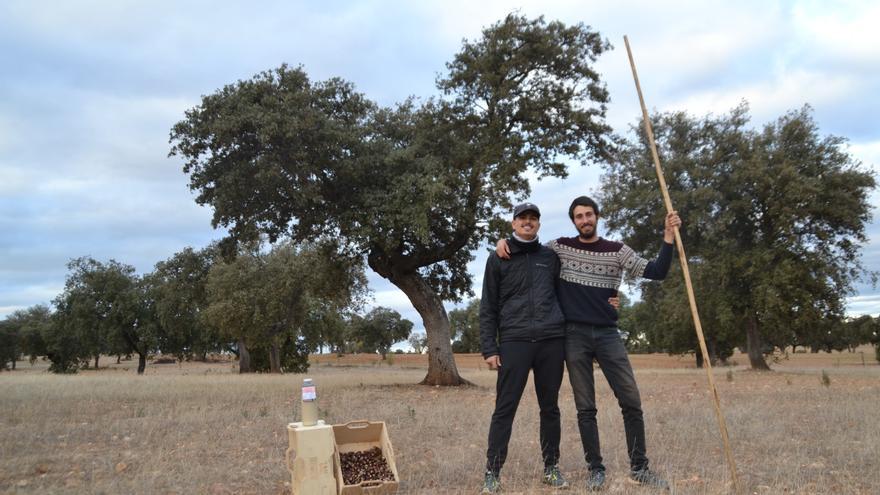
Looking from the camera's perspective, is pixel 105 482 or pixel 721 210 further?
pixel 721 210

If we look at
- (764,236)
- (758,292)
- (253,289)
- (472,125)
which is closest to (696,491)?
(472,125)

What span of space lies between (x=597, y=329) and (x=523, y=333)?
2.15 feet

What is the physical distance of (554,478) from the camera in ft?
16.7

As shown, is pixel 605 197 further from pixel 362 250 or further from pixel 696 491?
pixel 696 491

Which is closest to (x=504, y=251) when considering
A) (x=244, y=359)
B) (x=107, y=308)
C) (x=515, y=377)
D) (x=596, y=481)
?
(x=515, y=377)

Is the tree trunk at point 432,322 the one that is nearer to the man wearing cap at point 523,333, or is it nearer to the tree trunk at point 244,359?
the man wearing cap at point 523,333

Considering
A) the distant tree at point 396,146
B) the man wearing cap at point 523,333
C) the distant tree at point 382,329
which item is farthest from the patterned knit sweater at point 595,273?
the distant tree at point 382,329

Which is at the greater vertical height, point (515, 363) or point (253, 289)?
point (253, 289)

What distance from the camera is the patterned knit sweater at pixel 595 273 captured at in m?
5.14

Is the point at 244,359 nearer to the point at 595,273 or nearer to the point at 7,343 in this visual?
the point at 595,273

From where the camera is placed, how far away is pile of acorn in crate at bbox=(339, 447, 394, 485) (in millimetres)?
4875

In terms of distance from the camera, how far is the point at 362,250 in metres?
18.5

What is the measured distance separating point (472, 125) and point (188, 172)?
7.74 m

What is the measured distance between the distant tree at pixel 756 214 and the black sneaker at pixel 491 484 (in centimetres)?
2058
